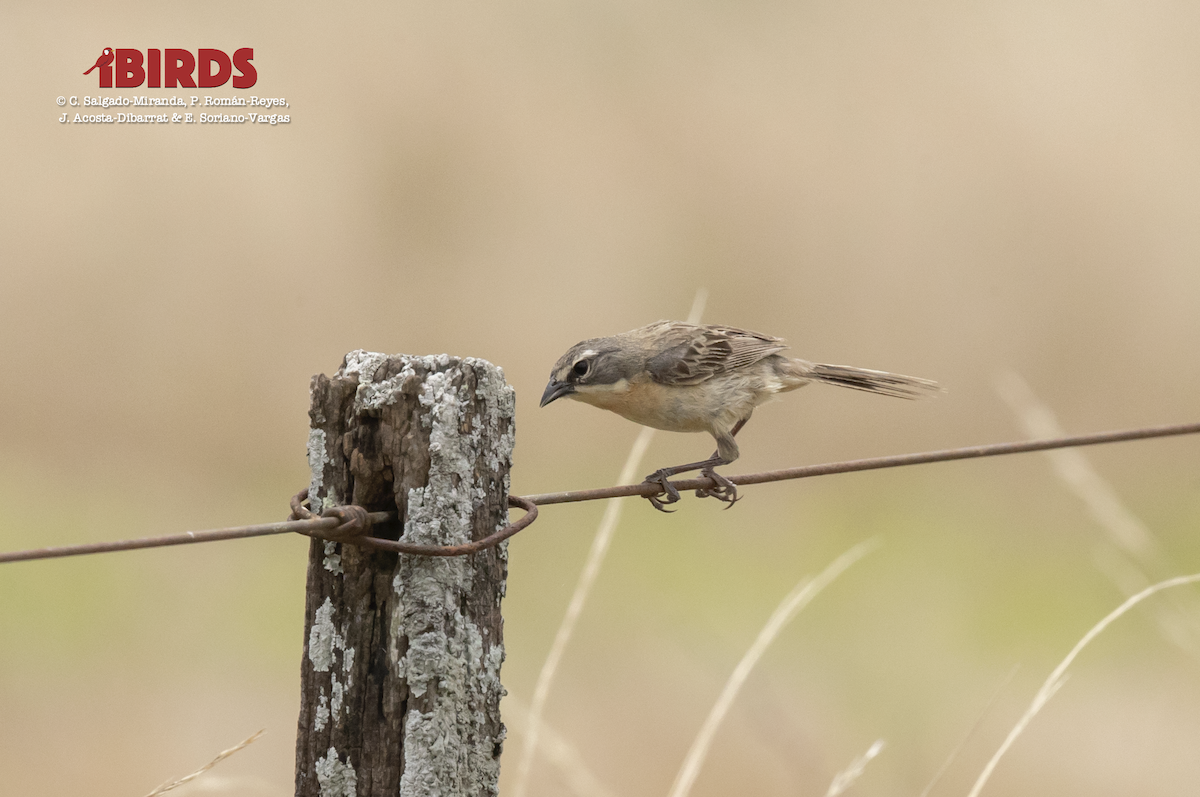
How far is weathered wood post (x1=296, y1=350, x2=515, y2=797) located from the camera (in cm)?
245

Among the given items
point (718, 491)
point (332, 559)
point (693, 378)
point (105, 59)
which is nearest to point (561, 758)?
point (332, 559)

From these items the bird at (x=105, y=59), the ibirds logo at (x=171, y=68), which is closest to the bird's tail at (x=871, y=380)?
the ibirds logo at (x=171, y=68)

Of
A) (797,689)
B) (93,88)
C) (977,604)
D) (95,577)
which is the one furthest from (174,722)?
(977,604)

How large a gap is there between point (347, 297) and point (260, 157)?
182 centimetres

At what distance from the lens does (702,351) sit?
5633 millimetres

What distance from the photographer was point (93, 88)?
36.2 feet

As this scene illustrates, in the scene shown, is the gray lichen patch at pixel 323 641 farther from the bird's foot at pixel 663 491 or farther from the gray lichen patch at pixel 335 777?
the bird's foot at pixel 663 491

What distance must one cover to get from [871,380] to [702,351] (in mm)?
943

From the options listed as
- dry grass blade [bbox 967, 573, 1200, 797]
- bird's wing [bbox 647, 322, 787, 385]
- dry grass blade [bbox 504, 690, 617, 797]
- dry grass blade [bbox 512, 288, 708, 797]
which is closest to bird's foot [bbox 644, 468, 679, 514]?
dry grass blade [bbox 512, 288, 708, 797]

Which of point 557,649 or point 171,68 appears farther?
point 171,68

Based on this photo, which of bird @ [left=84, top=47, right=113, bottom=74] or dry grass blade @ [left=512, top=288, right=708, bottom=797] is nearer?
dry grass blade @ [left=512, top=288, right=708, bottom=797]

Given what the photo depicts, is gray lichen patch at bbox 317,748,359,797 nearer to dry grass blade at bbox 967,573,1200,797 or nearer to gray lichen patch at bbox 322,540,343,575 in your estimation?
gray lichen patch at bbox 322,540,343,575

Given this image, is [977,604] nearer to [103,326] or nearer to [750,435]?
[750,435]

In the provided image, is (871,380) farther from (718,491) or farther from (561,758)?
(561,758)
